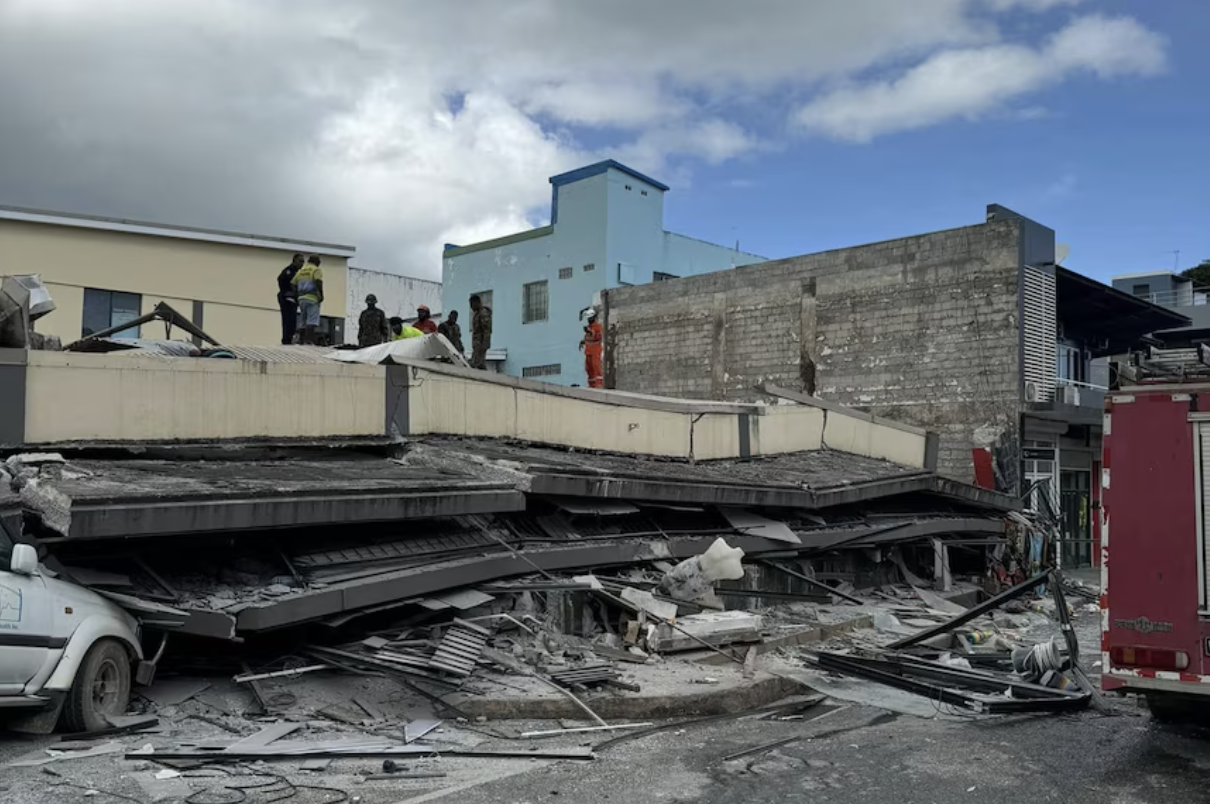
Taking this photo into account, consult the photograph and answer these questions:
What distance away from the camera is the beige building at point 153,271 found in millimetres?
19609

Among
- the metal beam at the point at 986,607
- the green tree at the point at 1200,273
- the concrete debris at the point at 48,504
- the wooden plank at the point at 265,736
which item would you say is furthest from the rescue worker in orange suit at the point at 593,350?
the green tree at the point at 1200,273

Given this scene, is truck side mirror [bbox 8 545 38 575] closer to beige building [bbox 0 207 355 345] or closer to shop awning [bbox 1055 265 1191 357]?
beige building [bbox 0 207 355 345]

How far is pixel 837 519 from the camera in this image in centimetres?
1589

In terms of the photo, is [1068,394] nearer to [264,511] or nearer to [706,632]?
[706,632]

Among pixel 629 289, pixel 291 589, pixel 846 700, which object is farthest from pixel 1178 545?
pixel 629 289

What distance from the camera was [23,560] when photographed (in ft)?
20.3

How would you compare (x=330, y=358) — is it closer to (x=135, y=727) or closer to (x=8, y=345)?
(x=8, y=345)

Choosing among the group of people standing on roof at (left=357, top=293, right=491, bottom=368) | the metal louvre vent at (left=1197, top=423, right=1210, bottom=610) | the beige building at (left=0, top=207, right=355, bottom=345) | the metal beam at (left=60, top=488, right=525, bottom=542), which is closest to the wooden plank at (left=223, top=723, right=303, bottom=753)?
the metal beam at (left=60, top=488, right=525, bottom=542)

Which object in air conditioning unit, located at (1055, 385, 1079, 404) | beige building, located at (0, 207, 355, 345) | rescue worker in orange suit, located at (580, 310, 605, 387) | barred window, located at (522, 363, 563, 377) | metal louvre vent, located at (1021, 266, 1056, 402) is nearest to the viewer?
rescue worker in orange suit, located at (580, 310, 605, 387)

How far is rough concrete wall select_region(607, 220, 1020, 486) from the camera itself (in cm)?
2175

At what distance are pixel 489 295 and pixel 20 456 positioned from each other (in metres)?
29.9

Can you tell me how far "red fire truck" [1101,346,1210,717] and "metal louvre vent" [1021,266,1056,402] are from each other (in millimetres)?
15710

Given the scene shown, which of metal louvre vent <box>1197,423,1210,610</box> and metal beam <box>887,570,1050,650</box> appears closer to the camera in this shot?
metal louvre vent <box>1197,423,1210,610</box>

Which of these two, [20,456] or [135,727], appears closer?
[135,727]
